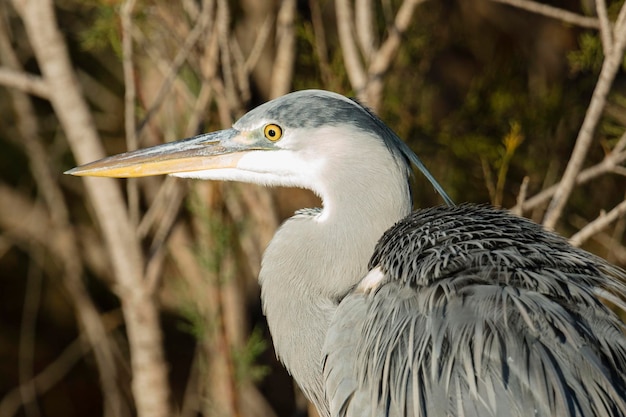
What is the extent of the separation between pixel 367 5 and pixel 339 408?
163 cm

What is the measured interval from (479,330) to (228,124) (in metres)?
1.48

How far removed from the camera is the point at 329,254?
2.54 metres

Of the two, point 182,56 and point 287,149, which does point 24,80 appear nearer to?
point 182,56

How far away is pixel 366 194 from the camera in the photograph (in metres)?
2.51

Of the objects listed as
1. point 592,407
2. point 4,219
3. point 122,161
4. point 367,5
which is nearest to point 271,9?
point 367,5

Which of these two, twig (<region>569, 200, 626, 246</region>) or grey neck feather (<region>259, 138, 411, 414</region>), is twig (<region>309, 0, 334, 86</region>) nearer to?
grey neck feather (<region>259, 138, 411, 414</region>)

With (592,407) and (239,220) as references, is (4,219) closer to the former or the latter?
(239,220)

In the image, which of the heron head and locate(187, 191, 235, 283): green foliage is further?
locate(187, 191, 235, 283): green foliage

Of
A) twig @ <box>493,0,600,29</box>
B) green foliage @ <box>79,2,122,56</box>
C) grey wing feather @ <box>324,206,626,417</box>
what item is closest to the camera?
grey wing feather @ <box>324,206,626,417</box>

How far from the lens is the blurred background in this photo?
3.20m

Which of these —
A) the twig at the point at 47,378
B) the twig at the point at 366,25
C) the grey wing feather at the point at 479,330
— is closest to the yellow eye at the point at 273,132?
the grey wing feather at the point at 479,330

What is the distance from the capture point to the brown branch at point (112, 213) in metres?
3.15

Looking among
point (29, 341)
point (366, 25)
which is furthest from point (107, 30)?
point (29, 341)

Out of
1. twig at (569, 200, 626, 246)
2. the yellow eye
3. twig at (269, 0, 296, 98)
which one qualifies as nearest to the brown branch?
twig at (269, 0, 296, 98)
